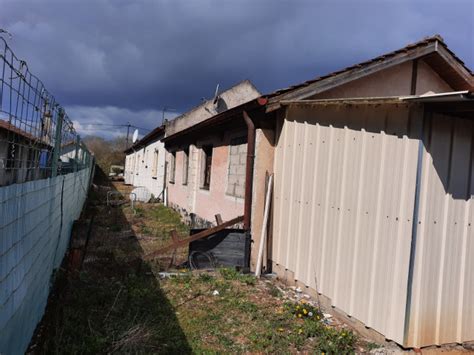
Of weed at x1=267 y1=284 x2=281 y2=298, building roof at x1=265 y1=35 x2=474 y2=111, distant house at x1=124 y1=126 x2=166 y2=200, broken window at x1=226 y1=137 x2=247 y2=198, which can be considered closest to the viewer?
weed at x1=267 y1=284 x2=281 y2=298

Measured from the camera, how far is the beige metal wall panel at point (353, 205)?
3984 millimetres

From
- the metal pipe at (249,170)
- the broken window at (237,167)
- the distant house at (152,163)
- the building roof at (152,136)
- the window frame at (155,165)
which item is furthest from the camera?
the window frame at (155,165)

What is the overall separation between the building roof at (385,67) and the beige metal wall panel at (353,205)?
1.02 ft

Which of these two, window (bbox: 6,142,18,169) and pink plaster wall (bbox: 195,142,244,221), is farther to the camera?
pink plaster wall (bbox: 195,142,244,221)

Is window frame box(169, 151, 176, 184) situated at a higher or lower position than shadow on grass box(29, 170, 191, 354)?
higher

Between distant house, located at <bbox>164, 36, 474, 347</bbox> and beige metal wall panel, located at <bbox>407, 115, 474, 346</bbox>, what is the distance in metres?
0.01

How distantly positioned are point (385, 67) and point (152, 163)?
1604cm

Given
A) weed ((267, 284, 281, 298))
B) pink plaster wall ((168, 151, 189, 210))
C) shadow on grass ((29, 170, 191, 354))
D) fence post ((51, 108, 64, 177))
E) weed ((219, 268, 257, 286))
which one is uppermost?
fence post ((51, 108, 64, 177))

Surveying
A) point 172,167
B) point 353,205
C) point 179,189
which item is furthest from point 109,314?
point 172,167

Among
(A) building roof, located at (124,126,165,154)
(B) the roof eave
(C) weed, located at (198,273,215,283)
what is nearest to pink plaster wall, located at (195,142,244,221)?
(C) weed, located at (198,273,215,283)

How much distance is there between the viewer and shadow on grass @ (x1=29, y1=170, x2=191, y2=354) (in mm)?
3738

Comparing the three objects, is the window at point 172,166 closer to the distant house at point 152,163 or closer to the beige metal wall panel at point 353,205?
the distant house at point 152,163

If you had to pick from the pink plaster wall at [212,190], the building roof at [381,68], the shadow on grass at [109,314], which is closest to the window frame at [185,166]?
the pink plaster wall at [212,190]

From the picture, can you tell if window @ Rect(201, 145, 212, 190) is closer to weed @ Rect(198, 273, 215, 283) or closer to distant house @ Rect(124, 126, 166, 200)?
weed @ Rect(198, 273, 215, 283)
